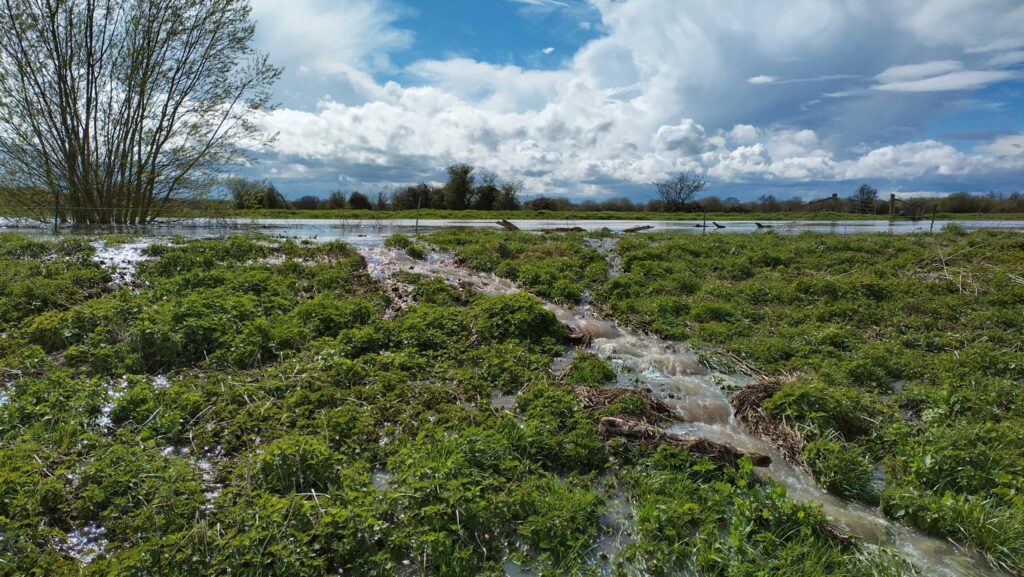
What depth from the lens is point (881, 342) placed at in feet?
31.8

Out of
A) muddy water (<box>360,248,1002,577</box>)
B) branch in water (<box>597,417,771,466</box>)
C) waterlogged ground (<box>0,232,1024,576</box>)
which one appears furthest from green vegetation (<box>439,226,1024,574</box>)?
branch in water (<box>597,417,771,466</box>)

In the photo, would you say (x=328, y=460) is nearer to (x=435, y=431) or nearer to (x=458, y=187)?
(x=435, y=431)

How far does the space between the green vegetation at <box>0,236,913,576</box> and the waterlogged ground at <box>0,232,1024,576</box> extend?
0.03m

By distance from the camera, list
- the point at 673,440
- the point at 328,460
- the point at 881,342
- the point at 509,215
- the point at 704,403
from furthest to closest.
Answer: the point at 509,215
the point at 881,342
the point at 704,403
the point at 673,440
the point at 328,460

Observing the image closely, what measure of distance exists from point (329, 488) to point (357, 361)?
10.7 ft

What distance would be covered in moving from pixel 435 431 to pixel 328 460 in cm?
122

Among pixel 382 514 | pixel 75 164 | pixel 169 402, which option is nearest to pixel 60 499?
pixel 169 402

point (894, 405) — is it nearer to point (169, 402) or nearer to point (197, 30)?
point (169, 402)

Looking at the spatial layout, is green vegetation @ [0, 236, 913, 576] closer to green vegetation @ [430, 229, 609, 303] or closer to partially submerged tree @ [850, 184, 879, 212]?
green vegetation @ [430, 229, 609, 303]

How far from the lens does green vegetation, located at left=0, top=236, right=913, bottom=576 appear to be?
13.8ft

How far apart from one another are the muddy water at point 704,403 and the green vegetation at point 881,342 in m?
0.23

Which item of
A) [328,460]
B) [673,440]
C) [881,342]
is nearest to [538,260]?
[881,342]

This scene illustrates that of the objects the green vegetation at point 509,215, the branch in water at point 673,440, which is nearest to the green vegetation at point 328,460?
the branch in water at point 673,440

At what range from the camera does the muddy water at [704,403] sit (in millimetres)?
4547
